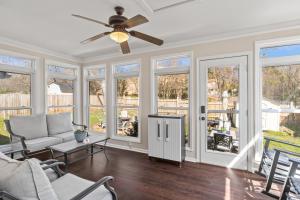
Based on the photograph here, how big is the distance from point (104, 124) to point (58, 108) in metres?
1.35

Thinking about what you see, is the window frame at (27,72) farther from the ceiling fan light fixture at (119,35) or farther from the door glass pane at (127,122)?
→ the ceiling fan light fixture at (119,35)

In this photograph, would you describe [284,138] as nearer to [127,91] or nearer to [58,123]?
[127,91]

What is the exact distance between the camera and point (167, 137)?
11.6ft

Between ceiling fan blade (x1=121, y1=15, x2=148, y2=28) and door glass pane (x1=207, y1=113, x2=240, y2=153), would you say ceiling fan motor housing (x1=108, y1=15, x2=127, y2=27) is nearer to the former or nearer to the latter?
ceiling fan blade (x1=121, y1=15, x2=148, y2=28)

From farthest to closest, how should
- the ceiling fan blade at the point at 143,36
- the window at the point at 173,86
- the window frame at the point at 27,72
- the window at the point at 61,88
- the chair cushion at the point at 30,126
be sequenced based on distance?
the window at the point at 61,88 → the window at the point at 173,86 → the window frame at the point at 27,72 → the chair cushion at the point at 30,126 → the ceiling fan blade at the point at 143,36

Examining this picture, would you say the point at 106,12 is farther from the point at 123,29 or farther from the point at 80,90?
the point at 80,90

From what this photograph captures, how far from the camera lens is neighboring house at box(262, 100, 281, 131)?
3076 millimetres

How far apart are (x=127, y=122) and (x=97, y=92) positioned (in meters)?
1.39

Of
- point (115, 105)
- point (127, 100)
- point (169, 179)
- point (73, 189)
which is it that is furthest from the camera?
point (115, 105)

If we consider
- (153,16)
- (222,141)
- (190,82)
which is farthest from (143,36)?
(222,141)

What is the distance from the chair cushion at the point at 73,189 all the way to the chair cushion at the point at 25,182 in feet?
1.24

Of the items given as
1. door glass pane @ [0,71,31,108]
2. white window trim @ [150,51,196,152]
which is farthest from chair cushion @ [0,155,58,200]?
door glass pane @ [0,71,31,108]

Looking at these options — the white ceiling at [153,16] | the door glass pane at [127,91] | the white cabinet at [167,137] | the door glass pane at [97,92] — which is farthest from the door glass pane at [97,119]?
the white ceiling at [153,16]

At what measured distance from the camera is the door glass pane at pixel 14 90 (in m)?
3.71
